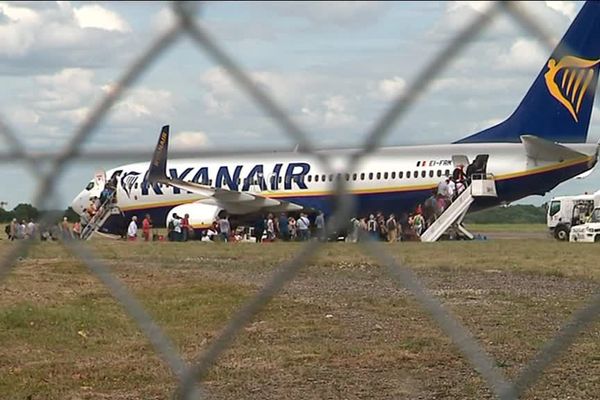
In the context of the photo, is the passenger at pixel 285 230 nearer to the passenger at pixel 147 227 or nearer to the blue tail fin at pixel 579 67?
the passenger at pixel 147 227

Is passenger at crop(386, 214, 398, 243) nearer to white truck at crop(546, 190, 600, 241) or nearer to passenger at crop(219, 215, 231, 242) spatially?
passenger at crop(219, 215, 231, 242)

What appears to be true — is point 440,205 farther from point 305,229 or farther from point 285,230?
point 305,229

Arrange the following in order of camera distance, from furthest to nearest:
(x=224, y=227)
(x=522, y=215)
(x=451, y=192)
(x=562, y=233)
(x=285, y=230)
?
1. (x=562, y=233)
2. (x=224, y=227)
3. (x=451, y=192)
4. (x=285, y=230)
5. (x=522, y=215)

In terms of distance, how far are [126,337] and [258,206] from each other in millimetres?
12552

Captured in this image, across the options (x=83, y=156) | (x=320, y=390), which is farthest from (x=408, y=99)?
(x=320, y=390)

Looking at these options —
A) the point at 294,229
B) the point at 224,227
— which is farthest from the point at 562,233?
the point at 294,229

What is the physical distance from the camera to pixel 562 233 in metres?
23.8

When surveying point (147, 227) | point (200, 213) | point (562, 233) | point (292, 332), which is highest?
point (200, 213)

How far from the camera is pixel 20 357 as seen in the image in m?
5.67

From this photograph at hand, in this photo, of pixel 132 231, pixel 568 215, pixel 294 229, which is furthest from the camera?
pixel 568 215

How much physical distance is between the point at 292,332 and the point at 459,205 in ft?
20.4

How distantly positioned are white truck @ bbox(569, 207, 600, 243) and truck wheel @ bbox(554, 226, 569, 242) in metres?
0.72

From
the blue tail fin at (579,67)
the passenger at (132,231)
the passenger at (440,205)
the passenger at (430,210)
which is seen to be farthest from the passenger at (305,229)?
the passenger at (132,231)

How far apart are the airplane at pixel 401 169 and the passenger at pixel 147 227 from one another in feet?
0.81
